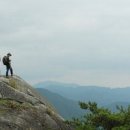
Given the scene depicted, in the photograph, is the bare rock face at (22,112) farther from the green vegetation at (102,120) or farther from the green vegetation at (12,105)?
the green vegetation at (102,120)

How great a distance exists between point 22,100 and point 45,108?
5.68 ft

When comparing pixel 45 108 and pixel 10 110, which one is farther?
pixel 45 108

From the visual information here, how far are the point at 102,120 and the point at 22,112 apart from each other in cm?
524

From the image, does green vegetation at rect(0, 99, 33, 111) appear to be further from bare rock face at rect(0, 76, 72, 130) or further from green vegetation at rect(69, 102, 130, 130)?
green vegetation at rect(69, 102, 130, 130)

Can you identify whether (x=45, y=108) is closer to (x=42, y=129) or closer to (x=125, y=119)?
(x=42, y=129)

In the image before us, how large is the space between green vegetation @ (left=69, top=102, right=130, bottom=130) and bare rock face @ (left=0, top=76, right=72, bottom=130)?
1.67 meters

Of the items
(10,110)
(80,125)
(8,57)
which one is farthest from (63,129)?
(8,57)

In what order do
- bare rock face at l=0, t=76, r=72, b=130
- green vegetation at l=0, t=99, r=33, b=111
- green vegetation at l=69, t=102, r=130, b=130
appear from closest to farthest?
bare rock face at l=0, t=76, r=72, b=130 < green vegetation at l=69, t=102, r=130, b=130 < green vegetation at l=0, t=99, r=33, b=111

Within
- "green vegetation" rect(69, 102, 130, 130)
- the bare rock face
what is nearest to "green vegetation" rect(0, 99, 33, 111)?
the bare rock face

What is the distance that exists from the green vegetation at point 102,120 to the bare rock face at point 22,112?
5.49 ft

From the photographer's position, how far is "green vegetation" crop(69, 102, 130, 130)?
25027 mm

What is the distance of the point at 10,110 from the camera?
24.9 m

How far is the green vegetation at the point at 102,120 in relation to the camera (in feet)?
82.1

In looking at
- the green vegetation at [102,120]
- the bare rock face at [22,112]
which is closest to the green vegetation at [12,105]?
the bare rock face at [22,112]
